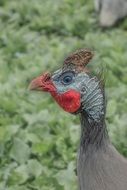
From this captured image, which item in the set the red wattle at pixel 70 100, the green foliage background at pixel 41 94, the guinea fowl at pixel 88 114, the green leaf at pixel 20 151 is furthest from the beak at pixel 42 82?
the green leaf at pixel 20 151

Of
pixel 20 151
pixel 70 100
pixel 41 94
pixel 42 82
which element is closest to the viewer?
pixel 70 100

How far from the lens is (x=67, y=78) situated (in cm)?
362

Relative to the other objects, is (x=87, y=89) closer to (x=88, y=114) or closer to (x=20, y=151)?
(x=88, y=114)

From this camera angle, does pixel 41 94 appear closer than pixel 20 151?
No

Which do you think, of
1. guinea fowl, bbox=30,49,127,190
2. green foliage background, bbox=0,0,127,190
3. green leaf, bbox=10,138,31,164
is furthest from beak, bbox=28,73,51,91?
green leaf, bbox=10,138,31,164

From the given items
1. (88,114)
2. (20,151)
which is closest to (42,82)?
(88,114)

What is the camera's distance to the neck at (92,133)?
3.63m

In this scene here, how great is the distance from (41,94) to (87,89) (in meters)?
2.89

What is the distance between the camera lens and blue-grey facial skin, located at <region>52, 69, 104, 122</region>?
3.58m

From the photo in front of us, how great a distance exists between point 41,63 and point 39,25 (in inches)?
52.9

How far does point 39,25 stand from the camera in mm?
8477

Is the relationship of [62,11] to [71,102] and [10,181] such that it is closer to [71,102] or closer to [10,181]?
[10,181]

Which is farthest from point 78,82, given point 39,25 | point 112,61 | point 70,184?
point 39,25

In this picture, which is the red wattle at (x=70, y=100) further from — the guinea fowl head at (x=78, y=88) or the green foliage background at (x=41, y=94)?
the green foliage background at (x=41, y=94)
